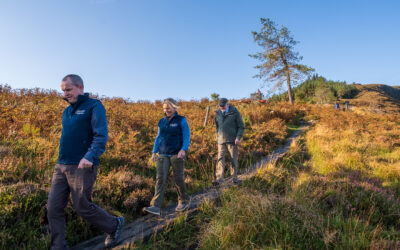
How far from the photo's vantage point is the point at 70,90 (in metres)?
2.59

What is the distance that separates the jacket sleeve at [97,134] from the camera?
246 centimetres

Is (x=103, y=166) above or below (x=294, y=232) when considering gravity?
above

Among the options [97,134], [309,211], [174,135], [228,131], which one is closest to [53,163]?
[174,135]

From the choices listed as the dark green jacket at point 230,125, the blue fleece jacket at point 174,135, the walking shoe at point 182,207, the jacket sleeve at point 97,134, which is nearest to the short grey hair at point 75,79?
the jacket sleeve at point 97,134

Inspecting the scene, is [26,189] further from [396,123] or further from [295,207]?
[396,123]

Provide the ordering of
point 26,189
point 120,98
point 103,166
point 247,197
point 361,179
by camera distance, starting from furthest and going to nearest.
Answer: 1. point 120,98
2. point 361,179
3. point 103,166
4. point 247,197
5. point 26,189

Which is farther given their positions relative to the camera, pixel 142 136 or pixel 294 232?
pixel 142 136

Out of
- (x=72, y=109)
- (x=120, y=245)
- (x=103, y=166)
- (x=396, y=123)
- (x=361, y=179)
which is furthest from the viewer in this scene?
(x=396, y=123)

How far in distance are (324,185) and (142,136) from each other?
246 inches

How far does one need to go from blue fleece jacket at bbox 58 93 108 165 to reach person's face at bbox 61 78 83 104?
6 centimetres

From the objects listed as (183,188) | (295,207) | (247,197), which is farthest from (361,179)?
(183,188)

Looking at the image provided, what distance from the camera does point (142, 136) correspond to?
8312 mm

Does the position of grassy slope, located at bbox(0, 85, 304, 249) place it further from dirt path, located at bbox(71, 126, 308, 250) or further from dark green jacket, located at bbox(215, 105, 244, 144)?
dark green jacket, located at bbox(215, 105, 244, 144)

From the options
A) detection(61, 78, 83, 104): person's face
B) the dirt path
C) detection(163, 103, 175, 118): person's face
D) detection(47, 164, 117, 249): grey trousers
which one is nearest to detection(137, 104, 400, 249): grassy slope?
the dirt path
